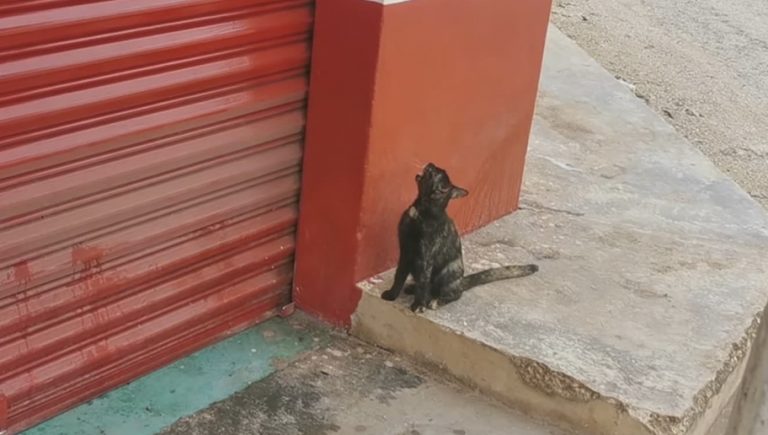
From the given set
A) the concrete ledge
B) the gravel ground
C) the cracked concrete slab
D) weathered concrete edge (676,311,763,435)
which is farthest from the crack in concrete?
the gravel ground

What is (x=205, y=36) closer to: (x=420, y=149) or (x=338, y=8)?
(x=338, y=8)

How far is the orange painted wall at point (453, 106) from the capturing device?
11.9 ft

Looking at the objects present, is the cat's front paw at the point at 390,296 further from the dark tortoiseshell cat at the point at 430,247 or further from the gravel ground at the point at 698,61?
the gravel ground at the point at 698,61

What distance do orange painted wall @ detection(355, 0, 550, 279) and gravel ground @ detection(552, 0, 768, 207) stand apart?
2.73 metres

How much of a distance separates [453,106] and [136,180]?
1303 millimetres

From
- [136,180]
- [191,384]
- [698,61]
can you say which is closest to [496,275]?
[191,384]

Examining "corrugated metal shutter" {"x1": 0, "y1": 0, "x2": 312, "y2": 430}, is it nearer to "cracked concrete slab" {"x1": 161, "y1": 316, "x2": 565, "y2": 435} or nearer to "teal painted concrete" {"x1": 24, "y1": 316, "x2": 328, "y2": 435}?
"teal painted concrete" {"x1": 24, "y1": 316, "x2": 328, "y2": 435}

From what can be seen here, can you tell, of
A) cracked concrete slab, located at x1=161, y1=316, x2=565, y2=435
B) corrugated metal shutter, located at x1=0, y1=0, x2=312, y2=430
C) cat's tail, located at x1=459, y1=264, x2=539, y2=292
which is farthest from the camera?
cat's tail, located at x1=459, y1=264, x2=539, y2=292

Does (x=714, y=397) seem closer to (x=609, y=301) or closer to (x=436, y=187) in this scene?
(x=609, y=301)

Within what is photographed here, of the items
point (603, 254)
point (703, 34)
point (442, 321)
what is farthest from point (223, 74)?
point (703, 34)

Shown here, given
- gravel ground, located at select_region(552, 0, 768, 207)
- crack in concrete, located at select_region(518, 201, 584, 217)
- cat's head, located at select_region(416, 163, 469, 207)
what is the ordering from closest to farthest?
1. cat's head, located at select_region(416, 163, 469, 207)
2. crack in concrete, located at select_region(518, 201, 584, 217)
3. gravel ground, located at select_region(552, 0, 768, 207)

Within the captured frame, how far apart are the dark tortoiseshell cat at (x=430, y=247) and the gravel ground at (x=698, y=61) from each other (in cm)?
342

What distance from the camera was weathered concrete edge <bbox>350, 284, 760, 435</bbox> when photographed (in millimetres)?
3287

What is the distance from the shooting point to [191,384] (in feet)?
11.5
